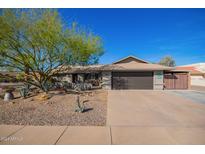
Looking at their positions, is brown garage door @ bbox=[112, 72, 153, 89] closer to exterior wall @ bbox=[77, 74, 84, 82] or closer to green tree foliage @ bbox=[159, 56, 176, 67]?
exterior wall @ bbox=[77, 74, 84, 82]

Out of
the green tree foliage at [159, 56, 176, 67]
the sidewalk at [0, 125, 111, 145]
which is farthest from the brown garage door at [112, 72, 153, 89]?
the green tree foliage at [159, 56, 176, 67]

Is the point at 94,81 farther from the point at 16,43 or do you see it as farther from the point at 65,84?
the point at 16,43

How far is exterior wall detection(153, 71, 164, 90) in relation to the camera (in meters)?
16.5

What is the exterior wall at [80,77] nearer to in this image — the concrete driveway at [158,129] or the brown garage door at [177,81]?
the brown garage door at [177,81]

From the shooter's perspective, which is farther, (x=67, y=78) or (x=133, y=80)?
(x=67, y=78)

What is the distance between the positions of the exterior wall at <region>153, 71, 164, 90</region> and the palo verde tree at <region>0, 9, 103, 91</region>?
8.41 meters

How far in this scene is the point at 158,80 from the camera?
54.2 ft

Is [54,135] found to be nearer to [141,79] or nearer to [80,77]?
[141,79]

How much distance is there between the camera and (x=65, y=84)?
677 inches

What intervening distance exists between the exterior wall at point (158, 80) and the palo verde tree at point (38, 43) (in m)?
8.41

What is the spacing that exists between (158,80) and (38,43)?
44.2 feet

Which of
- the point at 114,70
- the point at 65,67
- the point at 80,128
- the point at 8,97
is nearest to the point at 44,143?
the point at 80,128

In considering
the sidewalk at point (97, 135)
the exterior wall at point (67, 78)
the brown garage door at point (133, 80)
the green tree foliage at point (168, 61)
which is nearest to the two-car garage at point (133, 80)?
the brown garage door at point (133, 80)

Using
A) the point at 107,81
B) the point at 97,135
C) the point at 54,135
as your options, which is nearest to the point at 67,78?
the point at 107,81
